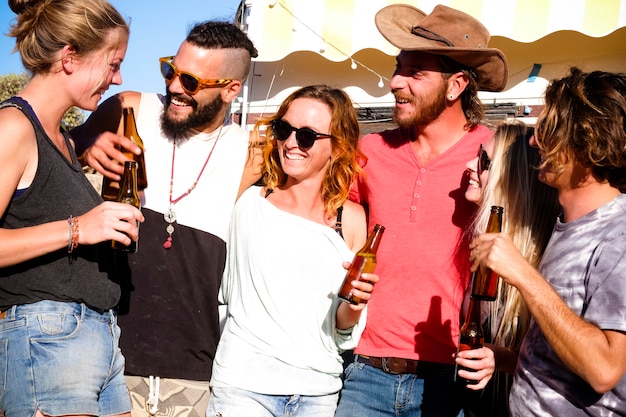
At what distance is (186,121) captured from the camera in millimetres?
3527

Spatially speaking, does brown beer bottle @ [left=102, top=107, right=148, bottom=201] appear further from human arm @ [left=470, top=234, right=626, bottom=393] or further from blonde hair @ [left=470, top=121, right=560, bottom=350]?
human arm @ [left=470, top=234, right=626, bottom=393]

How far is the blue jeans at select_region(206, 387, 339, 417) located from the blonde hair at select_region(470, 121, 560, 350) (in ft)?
3.07

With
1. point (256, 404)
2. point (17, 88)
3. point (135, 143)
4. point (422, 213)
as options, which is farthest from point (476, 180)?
point (17, 88)

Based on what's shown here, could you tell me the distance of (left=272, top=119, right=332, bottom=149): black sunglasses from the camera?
340 cm

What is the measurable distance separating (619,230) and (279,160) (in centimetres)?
173

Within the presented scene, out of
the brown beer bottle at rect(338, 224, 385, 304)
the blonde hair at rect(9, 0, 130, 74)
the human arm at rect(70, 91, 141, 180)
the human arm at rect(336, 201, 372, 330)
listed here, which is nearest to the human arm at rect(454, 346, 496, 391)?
the human arm at rect(336, 201, 372, 330)

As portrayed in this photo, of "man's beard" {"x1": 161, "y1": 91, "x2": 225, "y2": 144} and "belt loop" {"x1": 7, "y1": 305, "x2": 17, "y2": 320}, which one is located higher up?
"man's beard" {"x1": 161, "y1": 91, "x2": 225, "y2": 144}

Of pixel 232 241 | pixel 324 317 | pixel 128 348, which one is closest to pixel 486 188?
pixel 324 317

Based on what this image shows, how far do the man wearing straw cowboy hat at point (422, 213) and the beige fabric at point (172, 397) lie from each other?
71cm

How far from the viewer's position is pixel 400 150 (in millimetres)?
3652

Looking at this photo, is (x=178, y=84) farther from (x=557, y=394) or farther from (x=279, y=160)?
(x=557, y=394)

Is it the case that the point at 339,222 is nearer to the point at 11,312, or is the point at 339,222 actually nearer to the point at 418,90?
the point at 418,90

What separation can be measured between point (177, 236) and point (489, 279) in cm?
153

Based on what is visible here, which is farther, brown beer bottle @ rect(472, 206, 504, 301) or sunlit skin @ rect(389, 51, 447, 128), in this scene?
sunlit skin @ rect(389, 51, 447, 128)
